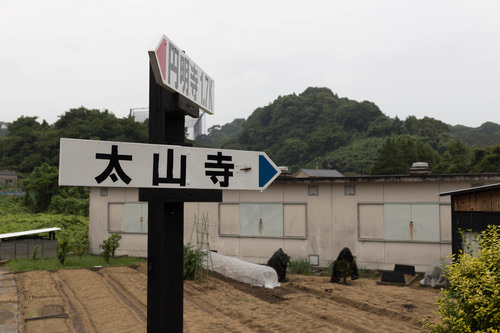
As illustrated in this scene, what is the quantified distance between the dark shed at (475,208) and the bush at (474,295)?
9.66 m

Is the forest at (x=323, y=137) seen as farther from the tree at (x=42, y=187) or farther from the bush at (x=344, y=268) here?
the bush at (x=344, y=268)

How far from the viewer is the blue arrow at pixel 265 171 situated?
3.43 metres

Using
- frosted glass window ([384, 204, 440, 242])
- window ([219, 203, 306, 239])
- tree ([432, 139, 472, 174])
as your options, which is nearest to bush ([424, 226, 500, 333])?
frosted glass window ([384, 204, 440, 242])

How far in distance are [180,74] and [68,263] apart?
17.5 m

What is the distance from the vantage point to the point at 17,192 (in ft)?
141

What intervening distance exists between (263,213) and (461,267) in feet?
49.1

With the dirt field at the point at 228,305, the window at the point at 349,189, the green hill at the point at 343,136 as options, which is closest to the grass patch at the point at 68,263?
the dirt field at the point at 228,305

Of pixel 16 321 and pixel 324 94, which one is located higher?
pixel 324 94

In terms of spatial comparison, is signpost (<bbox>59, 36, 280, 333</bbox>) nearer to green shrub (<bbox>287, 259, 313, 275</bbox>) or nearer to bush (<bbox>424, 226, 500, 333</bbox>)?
bush (<bbox>424, 226, 500, 333</bbox>)

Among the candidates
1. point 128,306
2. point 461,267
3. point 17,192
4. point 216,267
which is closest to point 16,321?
point 128,306

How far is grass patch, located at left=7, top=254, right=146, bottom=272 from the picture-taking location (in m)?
16.5

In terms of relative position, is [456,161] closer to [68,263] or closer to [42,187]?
[68,263]

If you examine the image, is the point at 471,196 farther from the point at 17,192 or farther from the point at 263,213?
the point at 17,192

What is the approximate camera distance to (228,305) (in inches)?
440
